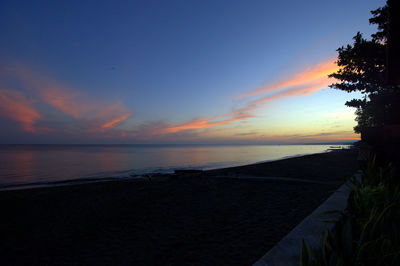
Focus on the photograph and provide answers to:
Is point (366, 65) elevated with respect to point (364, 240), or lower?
elevated

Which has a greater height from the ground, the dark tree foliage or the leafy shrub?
the dark tree foliage

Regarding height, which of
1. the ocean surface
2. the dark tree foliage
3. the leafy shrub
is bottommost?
the ocean surface

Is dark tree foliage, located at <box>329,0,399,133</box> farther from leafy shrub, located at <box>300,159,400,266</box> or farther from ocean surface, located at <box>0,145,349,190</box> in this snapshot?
ocean surface, located at <box>0,145,349,190</box>

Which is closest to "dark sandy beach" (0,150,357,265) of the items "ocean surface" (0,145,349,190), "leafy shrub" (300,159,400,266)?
"leafy shrub" (300,159,400,266)

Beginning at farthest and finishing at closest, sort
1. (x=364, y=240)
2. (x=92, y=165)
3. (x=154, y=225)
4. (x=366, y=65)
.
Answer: (x=92, y=165) < (x=366, y=65) < (x=154, y=225) < (x=364, y=240)

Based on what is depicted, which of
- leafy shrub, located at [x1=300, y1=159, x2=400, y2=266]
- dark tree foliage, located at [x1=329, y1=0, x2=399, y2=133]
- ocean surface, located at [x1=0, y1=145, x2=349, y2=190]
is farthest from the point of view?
ocean surface, located at [x1=0, y1=145, x2=349, y2=190]

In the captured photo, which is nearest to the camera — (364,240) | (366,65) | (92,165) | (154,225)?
(364,240)

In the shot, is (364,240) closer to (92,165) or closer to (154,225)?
(154,225)

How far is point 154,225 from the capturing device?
5168 millimetres

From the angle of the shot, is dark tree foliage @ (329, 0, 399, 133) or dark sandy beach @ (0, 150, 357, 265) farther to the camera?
dark tree foliage @ (329, 0, 399, 133)

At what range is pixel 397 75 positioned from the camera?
448 cm

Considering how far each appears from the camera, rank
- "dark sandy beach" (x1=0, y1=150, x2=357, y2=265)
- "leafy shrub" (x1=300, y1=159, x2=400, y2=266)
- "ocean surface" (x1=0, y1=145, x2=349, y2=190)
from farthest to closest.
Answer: "ocean surface" (x1=0, y1=145, x2=349, y2=190), "dark sandy beach" (x1=0, y1=150, x2=357, y2=265), "leafy shrub" (x1=300, y1=159, x2=400, y2=266)

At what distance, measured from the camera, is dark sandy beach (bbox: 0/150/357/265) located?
12.4ft

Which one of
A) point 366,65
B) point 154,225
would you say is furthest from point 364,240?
point 366,65
